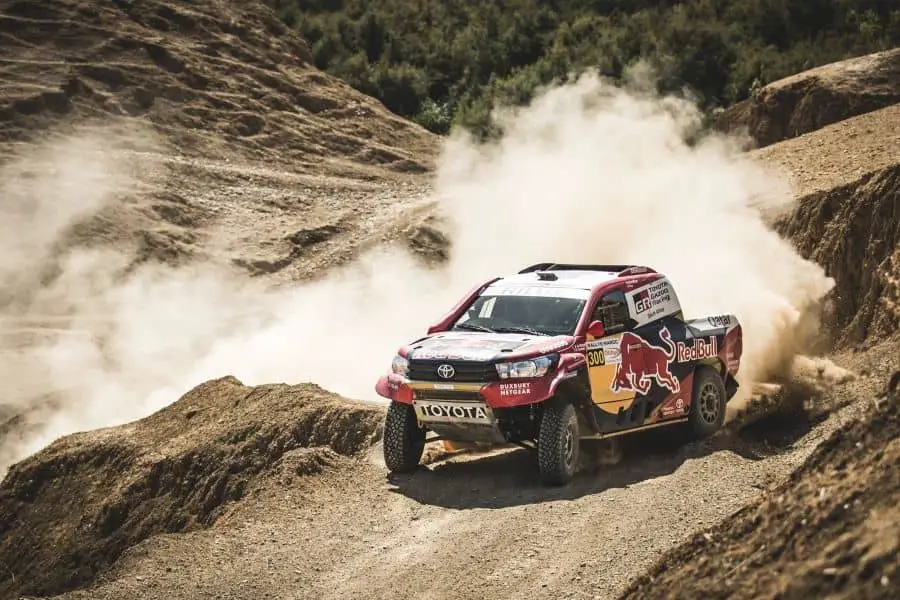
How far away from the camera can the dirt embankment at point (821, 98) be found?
2792 cm

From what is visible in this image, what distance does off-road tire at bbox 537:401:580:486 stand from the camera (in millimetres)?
11484

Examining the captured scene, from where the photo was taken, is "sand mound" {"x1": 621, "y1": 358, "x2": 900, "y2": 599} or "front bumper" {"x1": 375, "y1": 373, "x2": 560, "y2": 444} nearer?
"sand mound" {"x1": 621, "y1": 358, "x2": 900, "y2": 599}

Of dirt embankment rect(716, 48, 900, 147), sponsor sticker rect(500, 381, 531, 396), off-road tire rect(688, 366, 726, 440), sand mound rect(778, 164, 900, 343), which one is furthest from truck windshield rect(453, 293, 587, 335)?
dirt embankment rect(716, 48, 900, 147)

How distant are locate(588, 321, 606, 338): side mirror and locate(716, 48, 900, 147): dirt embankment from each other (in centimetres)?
1775

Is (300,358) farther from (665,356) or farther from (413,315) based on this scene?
(665,356)

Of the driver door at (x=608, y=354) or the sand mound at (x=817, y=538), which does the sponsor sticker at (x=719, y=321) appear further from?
the sand mound at (x=817, y=538)

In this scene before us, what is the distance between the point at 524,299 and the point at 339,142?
2670cm

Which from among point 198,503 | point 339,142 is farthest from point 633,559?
point 339,142

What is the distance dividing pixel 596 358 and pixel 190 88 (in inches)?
1150

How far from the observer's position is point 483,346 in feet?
38.7

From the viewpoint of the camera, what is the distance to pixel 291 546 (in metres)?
10.8

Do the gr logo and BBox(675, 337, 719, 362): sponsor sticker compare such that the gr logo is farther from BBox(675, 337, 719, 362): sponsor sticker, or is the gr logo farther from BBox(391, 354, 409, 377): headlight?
BBox(391, 354, 409, 377): headlight

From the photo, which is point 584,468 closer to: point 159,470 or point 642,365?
point 642,365

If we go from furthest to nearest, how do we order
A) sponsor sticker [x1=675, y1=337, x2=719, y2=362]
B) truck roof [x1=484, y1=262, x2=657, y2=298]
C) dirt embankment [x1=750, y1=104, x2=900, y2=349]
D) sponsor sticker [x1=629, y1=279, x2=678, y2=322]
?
1. dirt embankment [x1=750, y1=104, x2=900, y2=349]
2. sponsor sticker [x1=675, y1=337, x2=719, y2=362]
3. sponsor sticker [x1=629, y1=279, x2=678, y2=322]
4. truck roof [x1=484, y1=262, x2=657, y2=298]
